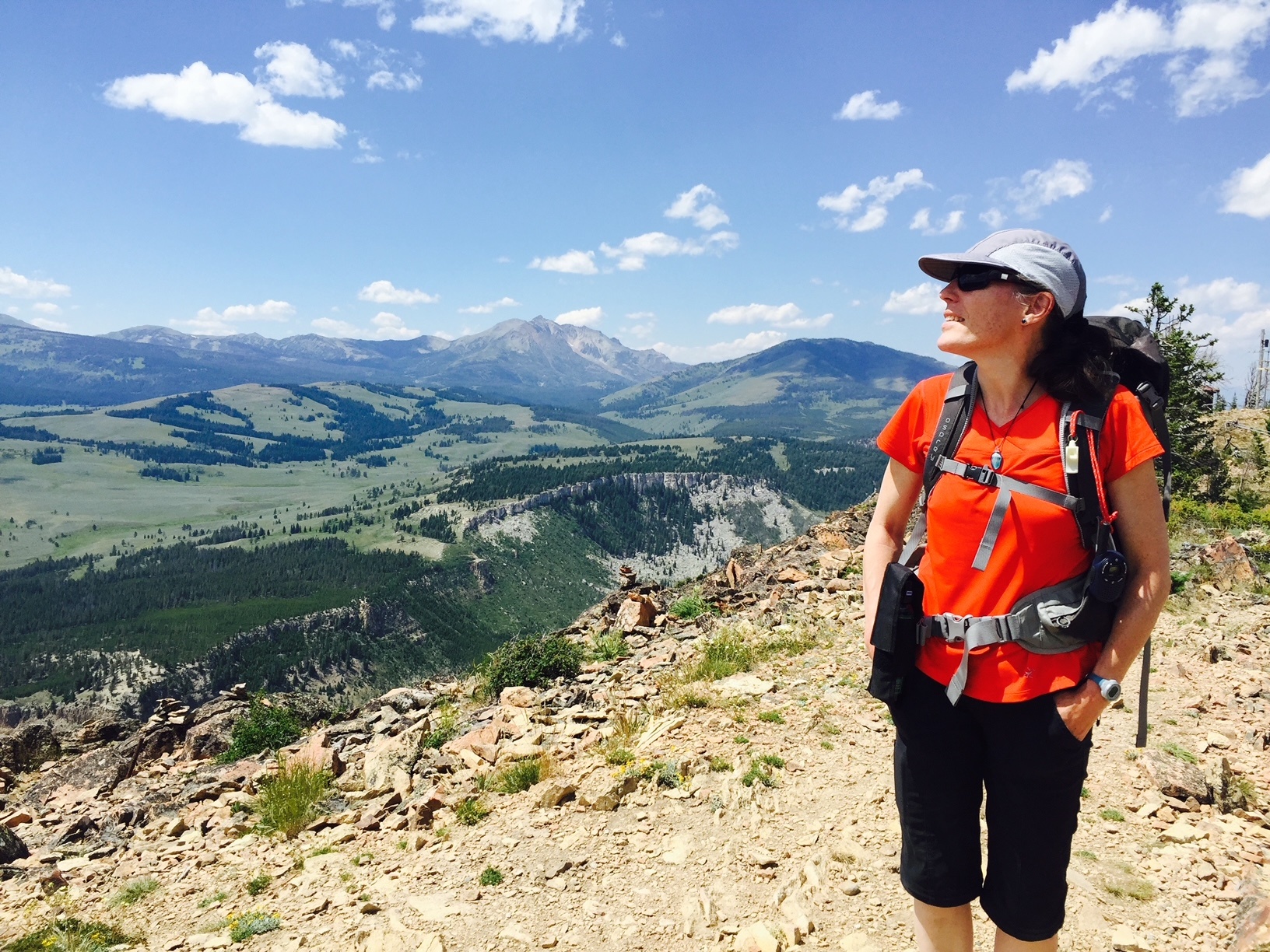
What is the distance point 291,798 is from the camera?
28.6ft

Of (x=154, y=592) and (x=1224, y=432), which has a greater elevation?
(x=1224, y=432)

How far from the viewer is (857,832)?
21.6 ft

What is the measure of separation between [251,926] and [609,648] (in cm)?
796

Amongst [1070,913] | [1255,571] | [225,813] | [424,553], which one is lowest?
[424,553]

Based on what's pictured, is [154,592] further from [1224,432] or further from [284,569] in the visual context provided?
[1224,432]

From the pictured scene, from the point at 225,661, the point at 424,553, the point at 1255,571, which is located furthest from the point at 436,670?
the point at 1255,571

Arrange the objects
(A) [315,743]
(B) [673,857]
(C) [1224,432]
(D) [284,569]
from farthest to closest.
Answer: (D) [284,569]
(C) [1224,432]
(A) [315,743]
(B) [673,857]

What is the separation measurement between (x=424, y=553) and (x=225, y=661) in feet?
211

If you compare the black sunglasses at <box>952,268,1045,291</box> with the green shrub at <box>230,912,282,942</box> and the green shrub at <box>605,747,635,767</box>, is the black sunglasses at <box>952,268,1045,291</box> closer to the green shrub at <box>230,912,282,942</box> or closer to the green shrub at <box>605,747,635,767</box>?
the green shrub at <box>605,747,635,767</box>

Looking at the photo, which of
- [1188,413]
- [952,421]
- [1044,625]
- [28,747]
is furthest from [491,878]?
[1188,413]

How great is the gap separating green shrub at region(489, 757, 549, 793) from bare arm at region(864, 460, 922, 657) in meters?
5.81

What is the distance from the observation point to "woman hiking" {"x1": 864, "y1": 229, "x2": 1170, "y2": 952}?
2.92 metres

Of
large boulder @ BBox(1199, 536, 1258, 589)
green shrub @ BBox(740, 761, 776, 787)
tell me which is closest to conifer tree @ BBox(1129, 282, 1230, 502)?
large boulder @ BBox(1199, 536, 1258, 589)

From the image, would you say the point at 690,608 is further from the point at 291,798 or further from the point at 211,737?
the point at 211,737
